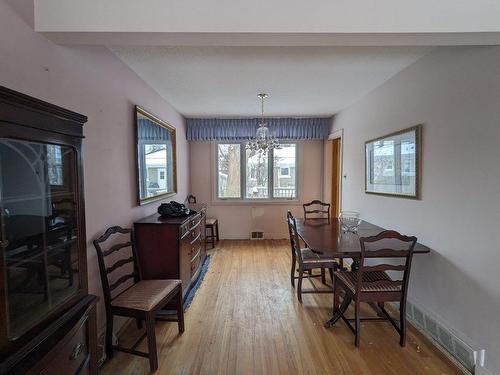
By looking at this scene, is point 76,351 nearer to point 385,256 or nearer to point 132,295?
point 132,295

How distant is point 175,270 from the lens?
2.53 meters

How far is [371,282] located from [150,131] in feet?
9.13

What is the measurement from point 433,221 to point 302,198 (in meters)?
3.13

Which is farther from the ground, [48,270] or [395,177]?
[395,177]

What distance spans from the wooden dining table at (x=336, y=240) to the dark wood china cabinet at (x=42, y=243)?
1.70 m

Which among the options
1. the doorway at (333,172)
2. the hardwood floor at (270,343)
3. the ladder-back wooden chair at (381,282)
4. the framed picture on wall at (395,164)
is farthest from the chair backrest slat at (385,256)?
the doorway at (333,172)

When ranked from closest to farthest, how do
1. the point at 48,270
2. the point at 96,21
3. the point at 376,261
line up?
the point at 48,270
the point at 96,21
the point at 376,261

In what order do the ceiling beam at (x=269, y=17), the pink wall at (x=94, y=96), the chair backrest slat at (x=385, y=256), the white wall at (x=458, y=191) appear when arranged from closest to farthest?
the pink wall at (x=94, y=96)
the ceiling beam at (x=269, y=17)
the white wall at (x=458, y=191)
the chair backrest slat at (x=385, y=256)

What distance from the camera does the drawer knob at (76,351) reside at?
3.47 feet

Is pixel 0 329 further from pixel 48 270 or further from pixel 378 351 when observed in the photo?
pixel 378 351

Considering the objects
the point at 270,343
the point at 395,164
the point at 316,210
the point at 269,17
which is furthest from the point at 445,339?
the point at 269,17

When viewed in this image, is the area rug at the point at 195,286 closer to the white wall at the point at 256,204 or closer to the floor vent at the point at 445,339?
the white wall at the point at 256,204

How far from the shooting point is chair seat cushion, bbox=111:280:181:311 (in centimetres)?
190

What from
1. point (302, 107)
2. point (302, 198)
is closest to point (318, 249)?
point (302, 107)
